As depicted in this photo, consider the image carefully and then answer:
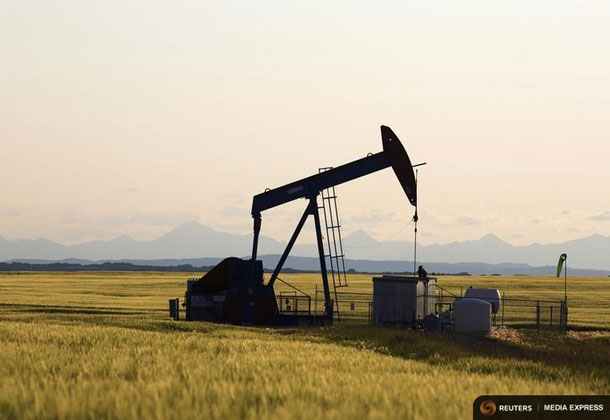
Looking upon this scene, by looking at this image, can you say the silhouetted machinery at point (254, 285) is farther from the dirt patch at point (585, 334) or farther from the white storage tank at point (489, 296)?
the dirt patch at point (585, 334)

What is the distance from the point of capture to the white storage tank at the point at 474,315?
38781mm

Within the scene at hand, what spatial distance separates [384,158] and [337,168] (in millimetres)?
2591

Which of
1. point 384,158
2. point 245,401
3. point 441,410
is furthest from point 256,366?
point 384,158

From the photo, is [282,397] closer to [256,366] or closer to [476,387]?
[476,387]

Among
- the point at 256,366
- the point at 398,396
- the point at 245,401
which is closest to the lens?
the point at 245,401

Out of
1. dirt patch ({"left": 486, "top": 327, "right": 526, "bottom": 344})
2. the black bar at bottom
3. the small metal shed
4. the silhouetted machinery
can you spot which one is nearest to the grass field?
dirt patch ({"left": 486, "top": 327, "right": 526, "bottom": 344})

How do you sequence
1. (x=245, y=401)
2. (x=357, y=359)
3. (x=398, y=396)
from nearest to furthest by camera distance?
1. (x=245, y=401)
2. (x=398, y=396)
3. (x=357, y=359)

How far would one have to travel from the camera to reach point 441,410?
12.2m

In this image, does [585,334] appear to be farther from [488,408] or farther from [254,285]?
[488,408]

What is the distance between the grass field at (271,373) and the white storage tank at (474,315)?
68.9 inches

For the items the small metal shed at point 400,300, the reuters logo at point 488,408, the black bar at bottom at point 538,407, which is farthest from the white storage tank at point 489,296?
the reuters logo at point 488,408

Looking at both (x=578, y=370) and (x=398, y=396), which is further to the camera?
(x=578, y=370)

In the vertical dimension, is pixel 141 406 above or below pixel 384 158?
below

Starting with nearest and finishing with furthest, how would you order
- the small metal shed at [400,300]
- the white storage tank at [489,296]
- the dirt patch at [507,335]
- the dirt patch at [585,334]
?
the dirt patch at [507,335], the dirt patch at [585,334], the small metal shed at [400,300], the white storage tank at [489,296]
